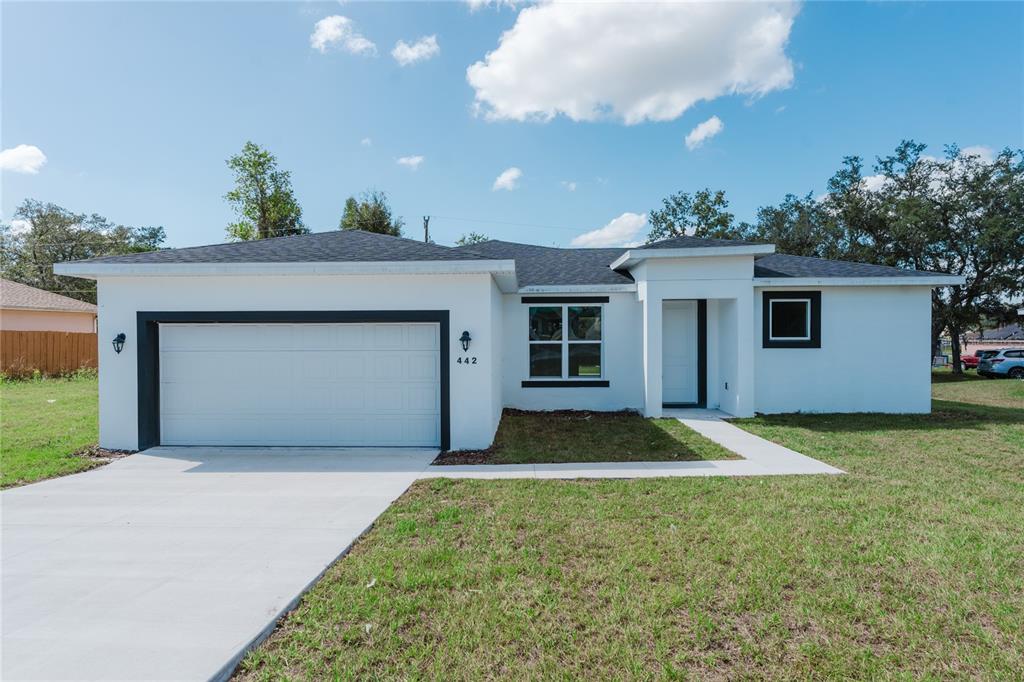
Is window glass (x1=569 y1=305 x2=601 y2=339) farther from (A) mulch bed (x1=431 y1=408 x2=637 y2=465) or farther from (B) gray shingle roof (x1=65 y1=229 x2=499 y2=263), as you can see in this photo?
(B) gray shingle roof (x1=65 y1=229 x2=499 y2=263)

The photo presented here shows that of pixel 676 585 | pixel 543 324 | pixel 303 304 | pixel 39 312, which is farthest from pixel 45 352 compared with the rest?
pixel 676 585

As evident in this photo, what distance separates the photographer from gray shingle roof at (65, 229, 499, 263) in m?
7.90

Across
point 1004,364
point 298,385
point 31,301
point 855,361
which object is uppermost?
point 31,301

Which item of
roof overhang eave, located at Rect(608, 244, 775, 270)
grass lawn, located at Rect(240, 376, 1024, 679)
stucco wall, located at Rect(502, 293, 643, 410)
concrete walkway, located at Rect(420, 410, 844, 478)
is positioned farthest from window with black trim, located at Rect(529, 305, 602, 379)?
grass lawn, located at Rect(240, 376, 1024, 679)

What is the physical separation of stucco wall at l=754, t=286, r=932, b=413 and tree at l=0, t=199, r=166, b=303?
1753 inches

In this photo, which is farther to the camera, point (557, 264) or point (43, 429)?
point (557, 264)

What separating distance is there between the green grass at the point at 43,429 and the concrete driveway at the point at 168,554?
0.65 meters

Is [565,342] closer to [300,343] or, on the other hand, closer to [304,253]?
[300,343]

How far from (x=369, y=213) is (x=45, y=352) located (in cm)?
2084

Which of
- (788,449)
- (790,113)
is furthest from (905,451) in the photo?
(790,113)

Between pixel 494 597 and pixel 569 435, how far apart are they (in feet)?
19.0

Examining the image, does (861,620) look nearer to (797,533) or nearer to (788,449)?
(797,533)

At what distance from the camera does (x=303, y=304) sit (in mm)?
8016

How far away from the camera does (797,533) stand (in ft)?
14.7
